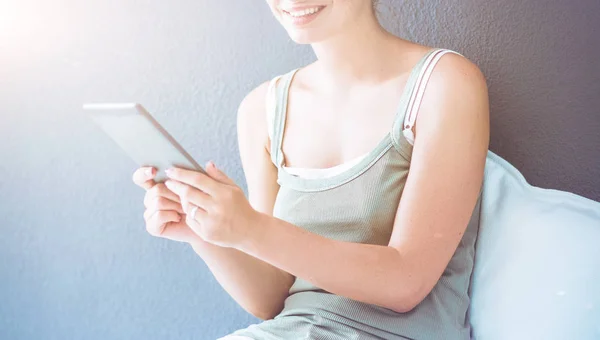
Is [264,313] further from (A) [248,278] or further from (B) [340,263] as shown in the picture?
(B) [340,263]

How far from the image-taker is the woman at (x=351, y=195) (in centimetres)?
96

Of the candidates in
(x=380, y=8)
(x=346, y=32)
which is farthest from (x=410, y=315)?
(x=380, y=8)

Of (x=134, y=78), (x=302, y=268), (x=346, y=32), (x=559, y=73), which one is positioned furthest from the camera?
(x=134, y=78)

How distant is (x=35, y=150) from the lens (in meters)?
1.59

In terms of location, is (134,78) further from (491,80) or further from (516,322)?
(516,322)

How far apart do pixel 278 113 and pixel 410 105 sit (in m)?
0.27

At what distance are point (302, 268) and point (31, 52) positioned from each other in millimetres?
→ 926

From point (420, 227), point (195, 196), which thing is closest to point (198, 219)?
point (195, 196)

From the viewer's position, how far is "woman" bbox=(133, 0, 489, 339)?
0.96m

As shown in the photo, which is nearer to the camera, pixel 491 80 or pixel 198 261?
→ pixel 491 80

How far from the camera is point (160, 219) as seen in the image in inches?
39.5

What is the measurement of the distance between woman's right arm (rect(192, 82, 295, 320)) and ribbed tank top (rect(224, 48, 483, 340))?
6 centimetres

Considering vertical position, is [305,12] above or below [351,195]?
above

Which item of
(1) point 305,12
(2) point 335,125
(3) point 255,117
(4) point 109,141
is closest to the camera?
(1) point 305,12
